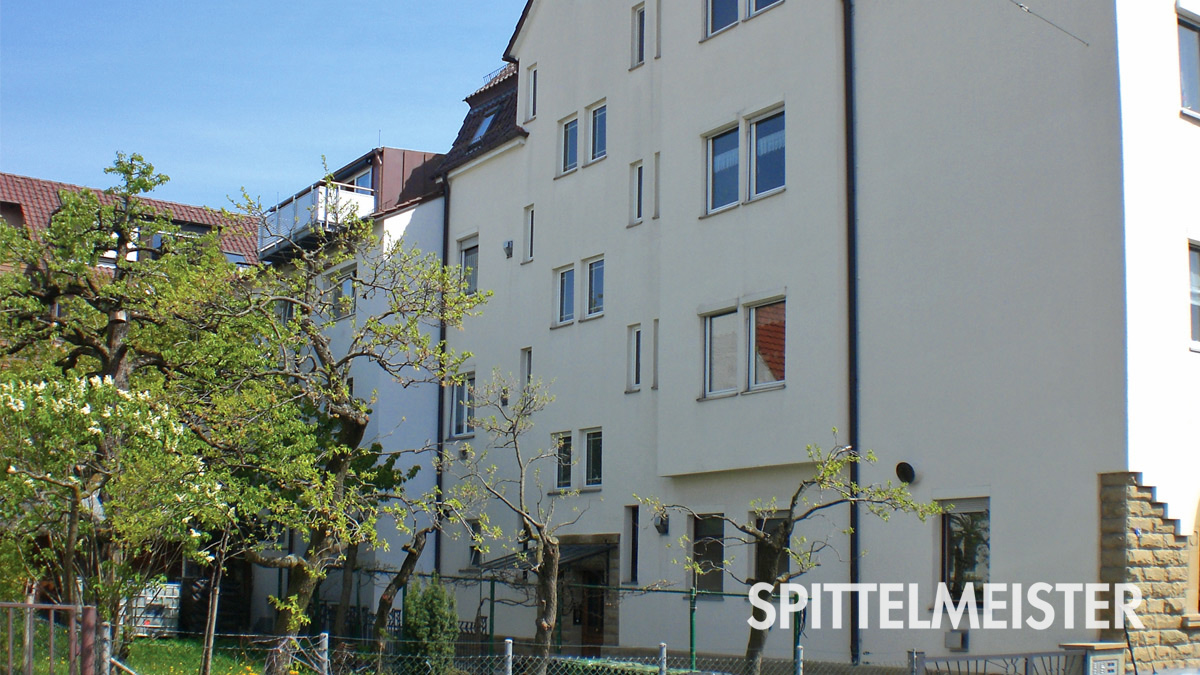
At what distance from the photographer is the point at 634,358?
74.8ft

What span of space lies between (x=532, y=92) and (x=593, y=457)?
840 centimetres

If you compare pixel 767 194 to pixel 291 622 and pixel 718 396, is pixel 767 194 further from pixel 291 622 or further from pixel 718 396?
pixel 291 622

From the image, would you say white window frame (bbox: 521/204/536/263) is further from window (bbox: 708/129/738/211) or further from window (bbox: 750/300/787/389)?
window (bbox: 750/300/787/389)

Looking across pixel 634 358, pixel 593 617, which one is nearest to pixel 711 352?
pixel 634 358

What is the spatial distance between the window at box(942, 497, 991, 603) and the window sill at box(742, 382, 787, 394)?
10.6 ft

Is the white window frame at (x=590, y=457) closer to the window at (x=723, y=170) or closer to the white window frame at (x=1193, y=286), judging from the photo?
the window at (x=723, y=170)

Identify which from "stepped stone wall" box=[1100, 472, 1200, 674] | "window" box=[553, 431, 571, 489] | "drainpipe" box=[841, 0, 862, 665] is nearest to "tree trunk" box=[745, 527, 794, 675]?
"drainpipe" box=[841, 0, 862, 665]

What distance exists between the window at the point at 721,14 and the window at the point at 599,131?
3.70 meters

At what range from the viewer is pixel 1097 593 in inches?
562

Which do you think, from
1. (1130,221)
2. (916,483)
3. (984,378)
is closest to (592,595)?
(916,483)

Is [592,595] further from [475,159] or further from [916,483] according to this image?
[475,159]

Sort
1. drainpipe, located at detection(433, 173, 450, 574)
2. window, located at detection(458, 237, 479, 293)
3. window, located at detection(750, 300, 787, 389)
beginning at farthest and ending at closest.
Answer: window, located at detection(458, 237, 479, 293), drainpipe, located at detection(433, 173, 450, 574), window, located at detection(750, 300, 787, 389)

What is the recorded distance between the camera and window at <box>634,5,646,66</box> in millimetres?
23500

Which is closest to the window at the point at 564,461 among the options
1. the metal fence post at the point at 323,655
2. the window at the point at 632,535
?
the window at the point at 632,535
